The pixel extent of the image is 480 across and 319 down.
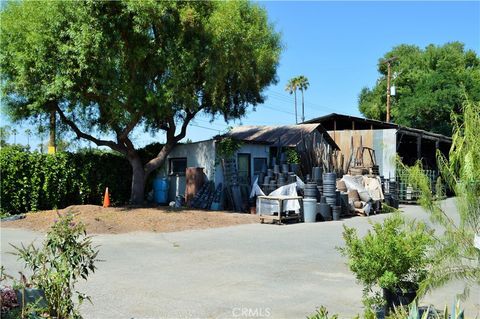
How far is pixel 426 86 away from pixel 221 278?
36.4 m

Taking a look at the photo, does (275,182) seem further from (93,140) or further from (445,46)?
(445,46)

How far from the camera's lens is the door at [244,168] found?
2067 cm

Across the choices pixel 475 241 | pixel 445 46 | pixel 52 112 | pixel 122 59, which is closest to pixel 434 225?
pixel 475 241

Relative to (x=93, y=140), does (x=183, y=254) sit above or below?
below

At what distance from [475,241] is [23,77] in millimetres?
14755

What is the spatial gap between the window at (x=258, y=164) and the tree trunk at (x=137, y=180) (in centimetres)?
519

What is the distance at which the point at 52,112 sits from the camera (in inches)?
690

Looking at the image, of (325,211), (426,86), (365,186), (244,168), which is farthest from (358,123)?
(426,86)

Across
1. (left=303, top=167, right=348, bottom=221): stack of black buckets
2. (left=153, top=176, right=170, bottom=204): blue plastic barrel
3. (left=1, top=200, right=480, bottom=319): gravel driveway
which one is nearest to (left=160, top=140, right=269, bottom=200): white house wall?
(left=153, top=176, right=170, bottom=204): blue plastic barrel

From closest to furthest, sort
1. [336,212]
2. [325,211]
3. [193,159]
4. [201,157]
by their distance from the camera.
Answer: [325,211], [336,212], [201,157], [193,159]

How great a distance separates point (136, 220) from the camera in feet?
49.0

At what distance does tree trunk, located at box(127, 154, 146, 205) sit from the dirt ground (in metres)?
2.37

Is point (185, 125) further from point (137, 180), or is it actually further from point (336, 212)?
point (336, 212)

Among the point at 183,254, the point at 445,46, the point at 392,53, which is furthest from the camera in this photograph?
the point at 392,53
